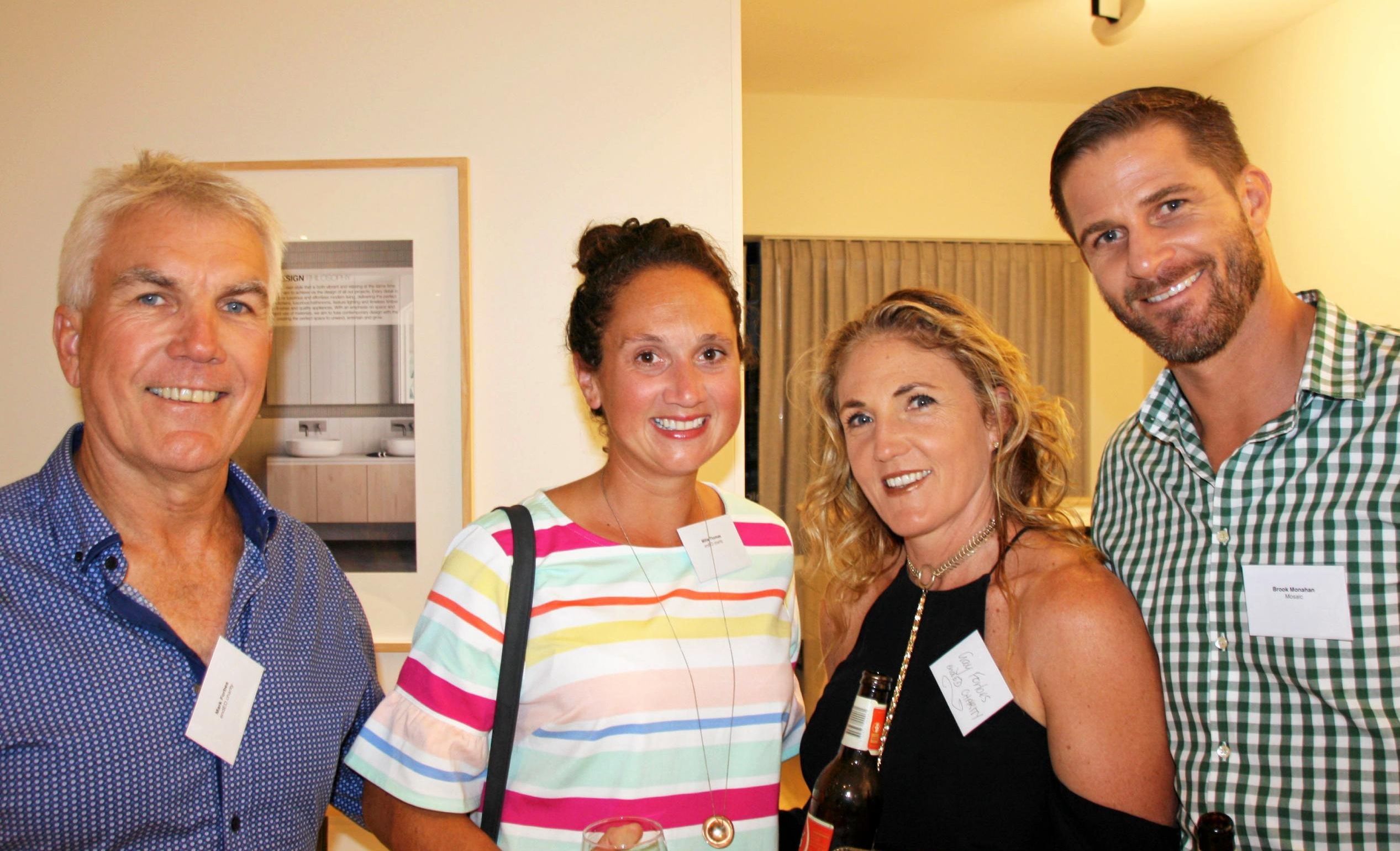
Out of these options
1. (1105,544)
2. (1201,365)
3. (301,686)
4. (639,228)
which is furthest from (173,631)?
(1201,365)

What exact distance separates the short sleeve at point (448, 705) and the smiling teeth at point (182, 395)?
500 millimetres

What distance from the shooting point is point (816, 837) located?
4.33 feet

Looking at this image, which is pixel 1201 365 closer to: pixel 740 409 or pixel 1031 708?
pixel 1031 708

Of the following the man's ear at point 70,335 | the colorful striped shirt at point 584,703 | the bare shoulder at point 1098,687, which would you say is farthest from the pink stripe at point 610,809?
the man's ear at point 70,335

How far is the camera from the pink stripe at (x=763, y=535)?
1756 mm

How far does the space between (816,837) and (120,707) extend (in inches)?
41.4

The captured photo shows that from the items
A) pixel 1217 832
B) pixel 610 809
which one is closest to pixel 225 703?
pixel 610 809

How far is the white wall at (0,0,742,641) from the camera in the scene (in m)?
2.56

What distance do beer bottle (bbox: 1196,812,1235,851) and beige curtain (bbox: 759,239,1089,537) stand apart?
4.76 m

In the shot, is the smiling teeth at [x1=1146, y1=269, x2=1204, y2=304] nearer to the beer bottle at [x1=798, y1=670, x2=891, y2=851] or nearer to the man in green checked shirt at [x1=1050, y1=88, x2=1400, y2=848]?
the man in green checked shirt at [x1=1050, y1=88, x2=1400, y2=848]

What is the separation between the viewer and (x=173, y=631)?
1.40 m

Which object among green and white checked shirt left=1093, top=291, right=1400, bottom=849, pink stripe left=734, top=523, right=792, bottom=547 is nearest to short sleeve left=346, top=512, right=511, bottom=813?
pink stripe left=734, top=523, right=792, bottom=547

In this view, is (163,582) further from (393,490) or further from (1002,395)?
(1002,395)

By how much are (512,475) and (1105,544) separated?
5.20 feet
